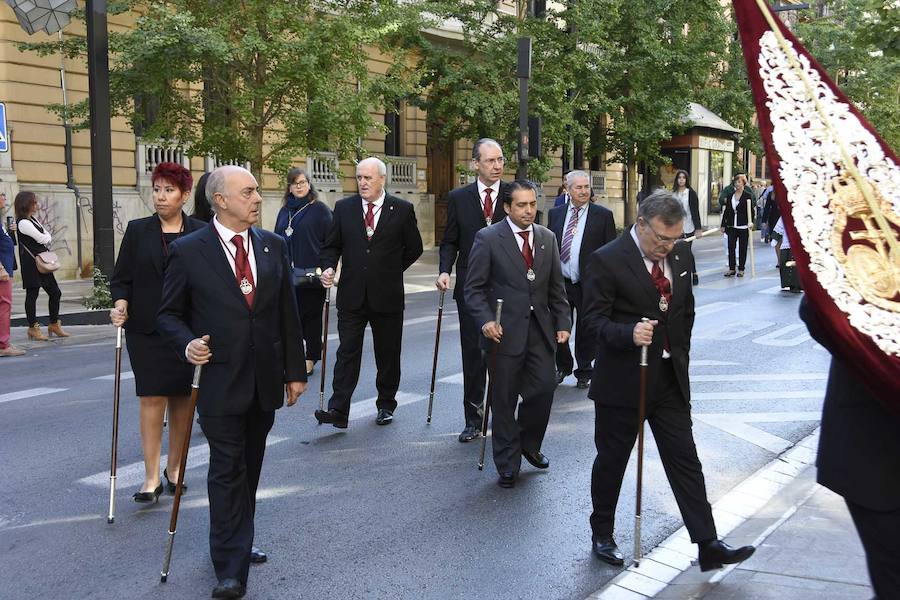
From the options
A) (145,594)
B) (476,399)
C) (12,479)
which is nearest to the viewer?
(145,594)

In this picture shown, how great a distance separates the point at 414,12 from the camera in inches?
780

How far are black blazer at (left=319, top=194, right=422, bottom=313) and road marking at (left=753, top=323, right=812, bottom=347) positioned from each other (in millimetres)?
5759

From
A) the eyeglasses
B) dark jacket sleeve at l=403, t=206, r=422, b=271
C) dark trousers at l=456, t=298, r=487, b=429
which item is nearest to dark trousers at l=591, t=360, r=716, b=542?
the eyeglasses

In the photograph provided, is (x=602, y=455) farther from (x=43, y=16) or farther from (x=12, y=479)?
(x=43, y=16)

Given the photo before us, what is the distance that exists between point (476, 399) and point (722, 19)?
30.0m

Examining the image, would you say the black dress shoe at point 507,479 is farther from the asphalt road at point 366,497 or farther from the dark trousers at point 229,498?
the dark trousers at point 229,498

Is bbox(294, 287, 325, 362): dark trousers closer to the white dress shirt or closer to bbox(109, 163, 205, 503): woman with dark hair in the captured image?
the white dress shirt

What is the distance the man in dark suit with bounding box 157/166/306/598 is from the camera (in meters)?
4.45

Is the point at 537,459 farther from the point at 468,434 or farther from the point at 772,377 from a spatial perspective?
the point at 772,377

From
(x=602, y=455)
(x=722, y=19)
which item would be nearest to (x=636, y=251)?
(x=602, y=455)

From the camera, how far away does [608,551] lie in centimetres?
487

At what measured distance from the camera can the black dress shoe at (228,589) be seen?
172 inches

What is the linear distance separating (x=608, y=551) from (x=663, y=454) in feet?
1.82

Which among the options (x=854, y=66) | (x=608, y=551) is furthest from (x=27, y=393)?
(x=854, y=66)
